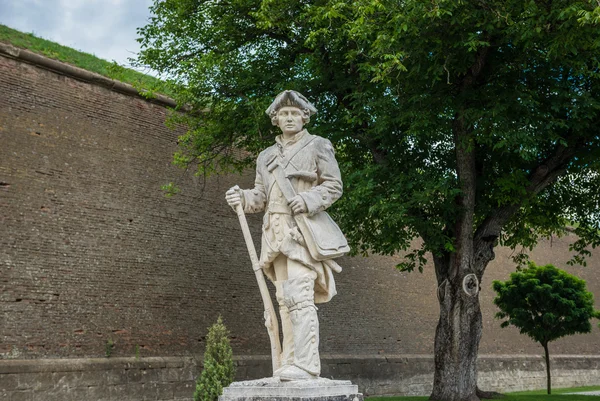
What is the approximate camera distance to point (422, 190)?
1265cm

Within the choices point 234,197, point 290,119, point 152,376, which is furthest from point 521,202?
point 234,197

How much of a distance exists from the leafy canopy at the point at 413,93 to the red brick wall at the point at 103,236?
116 cm

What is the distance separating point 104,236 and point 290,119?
8.86 meters

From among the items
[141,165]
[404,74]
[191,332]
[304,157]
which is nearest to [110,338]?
[191,332]

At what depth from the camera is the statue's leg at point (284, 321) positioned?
18.7ft

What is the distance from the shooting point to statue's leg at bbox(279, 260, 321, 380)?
5.45m

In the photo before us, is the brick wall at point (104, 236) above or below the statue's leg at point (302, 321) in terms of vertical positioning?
above

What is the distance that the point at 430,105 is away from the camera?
40.3 ft

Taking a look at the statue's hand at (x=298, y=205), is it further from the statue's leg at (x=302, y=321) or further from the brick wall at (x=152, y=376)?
the brick wall at (x=152, y=376)

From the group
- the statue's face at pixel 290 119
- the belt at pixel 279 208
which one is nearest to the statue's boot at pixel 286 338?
the belt at pixel 279 208

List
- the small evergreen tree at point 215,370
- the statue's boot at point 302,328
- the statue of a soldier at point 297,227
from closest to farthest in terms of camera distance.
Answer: the statue's boot at point 302,328 < the statue of a soldier at point 297,227 < the small evergreen tree at point 215,370

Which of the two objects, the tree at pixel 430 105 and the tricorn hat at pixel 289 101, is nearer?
the tricorn hat at pixel 289 101

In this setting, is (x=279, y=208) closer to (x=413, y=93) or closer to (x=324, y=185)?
(x=324, y=185)

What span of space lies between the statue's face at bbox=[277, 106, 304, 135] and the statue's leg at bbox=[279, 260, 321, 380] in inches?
45.3
